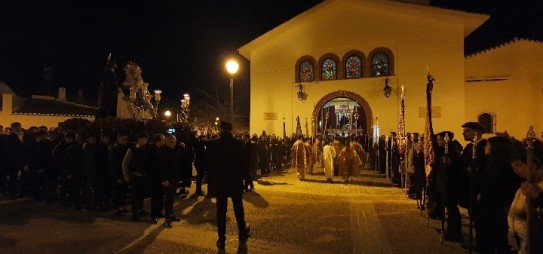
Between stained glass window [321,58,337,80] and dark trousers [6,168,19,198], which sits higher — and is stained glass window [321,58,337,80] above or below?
above

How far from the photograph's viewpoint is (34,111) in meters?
34.0

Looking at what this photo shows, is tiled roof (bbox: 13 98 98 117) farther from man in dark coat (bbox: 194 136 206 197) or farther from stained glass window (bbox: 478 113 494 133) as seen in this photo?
stained glass window (bbox: 478 113 494 133)

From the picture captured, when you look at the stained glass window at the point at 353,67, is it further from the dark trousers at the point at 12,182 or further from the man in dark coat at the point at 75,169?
the dark trousers at the point at 12,182

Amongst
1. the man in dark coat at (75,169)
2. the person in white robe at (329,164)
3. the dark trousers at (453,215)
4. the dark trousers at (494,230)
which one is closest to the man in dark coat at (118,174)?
the man in dark coat at (75,169)

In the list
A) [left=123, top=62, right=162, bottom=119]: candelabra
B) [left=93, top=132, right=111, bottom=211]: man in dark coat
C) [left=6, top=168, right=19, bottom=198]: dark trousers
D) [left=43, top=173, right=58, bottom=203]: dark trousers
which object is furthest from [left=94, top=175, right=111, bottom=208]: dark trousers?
[left=123, top=62, right=162, bottom=119]: candelabra

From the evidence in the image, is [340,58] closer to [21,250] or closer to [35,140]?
[35,140]

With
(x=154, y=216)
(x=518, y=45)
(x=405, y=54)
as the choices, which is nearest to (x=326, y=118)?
(x=405, y=54)

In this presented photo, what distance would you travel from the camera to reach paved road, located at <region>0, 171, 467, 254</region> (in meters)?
A: 6.93

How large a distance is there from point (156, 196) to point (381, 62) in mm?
17849

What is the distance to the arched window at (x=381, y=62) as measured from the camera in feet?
76.7

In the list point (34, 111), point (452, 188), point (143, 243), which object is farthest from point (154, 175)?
point (34, 111)

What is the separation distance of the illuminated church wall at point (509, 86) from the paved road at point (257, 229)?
14257 millimetres

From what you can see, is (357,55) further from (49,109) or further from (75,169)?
(49,109)

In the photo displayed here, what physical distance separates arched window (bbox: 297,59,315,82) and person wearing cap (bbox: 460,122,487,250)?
720 inches
